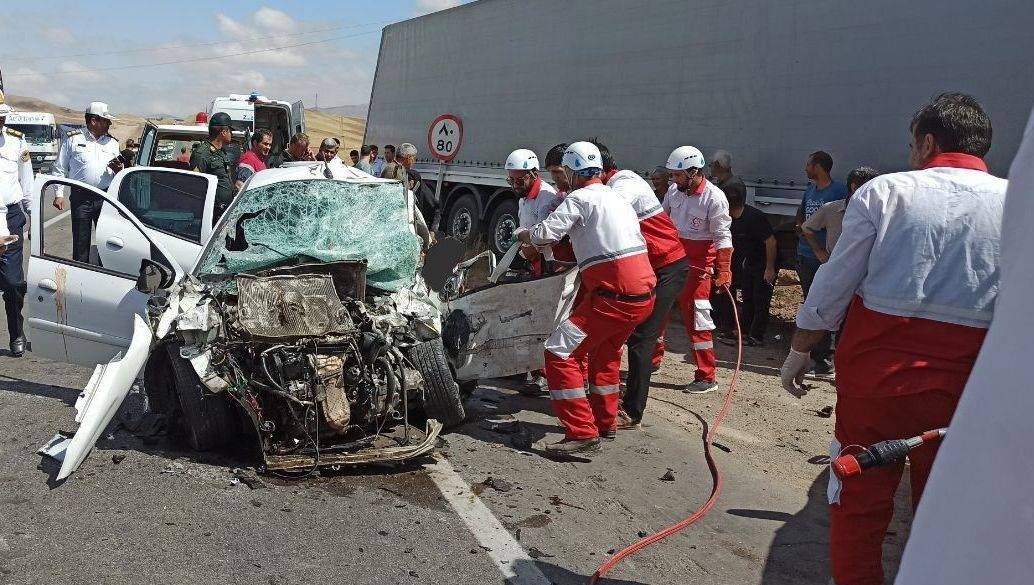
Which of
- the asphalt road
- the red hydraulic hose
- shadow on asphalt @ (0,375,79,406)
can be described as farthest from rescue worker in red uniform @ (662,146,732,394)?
shadow on asphalt @ (0,375,79,406)

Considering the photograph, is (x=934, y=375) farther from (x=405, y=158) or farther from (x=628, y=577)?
(x=405, y=158)

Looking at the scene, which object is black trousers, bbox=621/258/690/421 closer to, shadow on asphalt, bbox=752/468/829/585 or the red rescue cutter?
shadow on asphalt, bbox=752/468/829/585

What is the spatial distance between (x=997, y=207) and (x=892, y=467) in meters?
0.93

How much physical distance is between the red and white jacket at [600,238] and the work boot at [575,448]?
3.10 feet

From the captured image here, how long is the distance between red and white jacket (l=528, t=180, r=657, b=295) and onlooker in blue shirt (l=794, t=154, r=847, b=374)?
335cm

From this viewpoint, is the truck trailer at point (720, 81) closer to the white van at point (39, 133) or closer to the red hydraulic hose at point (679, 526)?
the red hydraulic hose at point (679, 526)

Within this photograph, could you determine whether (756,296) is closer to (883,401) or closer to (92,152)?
(883,401)

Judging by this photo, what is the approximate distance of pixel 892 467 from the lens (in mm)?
2930

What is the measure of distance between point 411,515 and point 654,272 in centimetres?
272

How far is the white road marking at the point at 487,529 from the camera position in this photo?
12.3 ft

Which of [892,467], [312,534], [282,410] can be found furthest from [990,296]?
[282,410]

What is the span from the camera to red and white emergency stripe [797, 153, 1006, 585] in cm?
283

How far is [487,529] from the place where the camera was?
4180 millimetres

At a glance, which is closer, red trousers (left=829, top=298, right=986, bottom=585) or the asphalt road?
red trousers (left=829, top=298, right=986, bottom=585)
